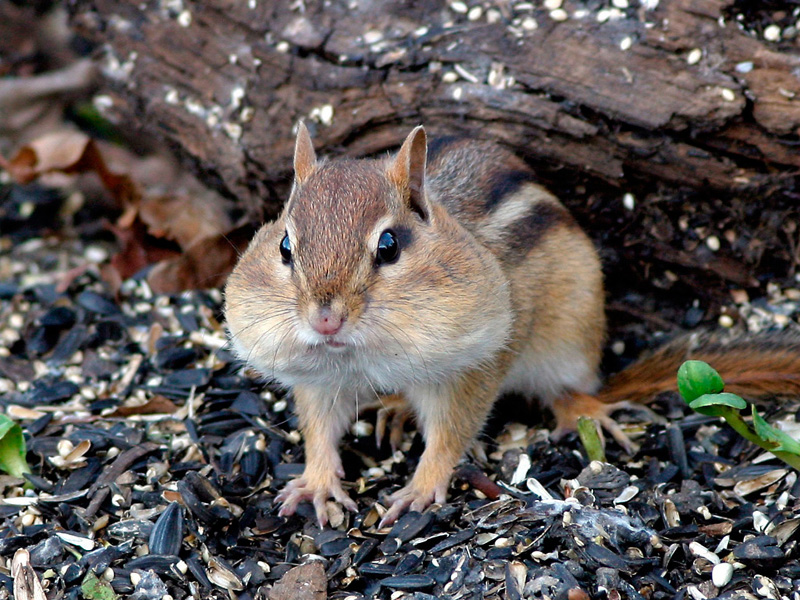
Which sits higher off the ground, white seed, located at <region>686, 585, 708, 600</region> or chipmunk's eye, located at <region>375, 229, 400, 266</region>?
chipmunk's eye, located at <region>375, 229, 400, 266</region>

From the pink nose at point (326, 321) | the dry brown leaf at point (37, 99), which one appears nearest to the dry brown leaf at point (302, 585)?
the pink nose at point (326, 321)

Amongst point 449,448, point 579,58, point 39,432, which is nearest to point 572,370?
point 449,448

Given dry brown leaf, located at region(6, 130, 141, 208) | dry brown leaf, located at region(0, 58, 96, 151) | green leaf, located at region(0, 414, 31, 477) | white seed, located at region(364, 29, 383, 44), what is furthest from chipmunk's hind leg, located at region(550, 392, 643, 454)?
dry brown leaf, located at region(0, 58, 96, 151)

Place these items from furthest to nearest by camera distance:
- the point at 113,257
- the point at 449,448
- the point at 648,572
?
the point at 113,257, the point at 449,448, the point at 648,572

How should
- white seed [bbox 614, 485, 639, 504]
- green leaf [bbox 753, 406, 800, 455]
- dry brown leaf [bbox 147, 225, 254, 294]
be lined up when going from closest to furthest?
green leaf [bbox 753, 406, 800, 455], white seed [bbox 614, 485, 639, 504], dry brown leaf [bbox 147, 225, 254, 294]

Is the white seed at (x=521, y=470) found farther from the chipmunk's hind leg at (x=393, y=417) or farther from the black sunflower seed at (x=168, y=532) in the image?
the black sunflower seed at (x=168, y=532)

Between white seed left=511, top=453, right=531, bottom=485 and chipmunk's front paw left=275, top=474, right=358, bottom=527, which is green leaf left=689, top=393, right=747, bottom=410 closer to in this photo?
white seed left=511, top=453, right=531, bottom=485

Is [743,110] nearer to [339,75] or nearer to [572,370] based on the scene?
[572,370]

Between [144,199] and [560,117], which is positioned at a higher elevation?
[560,117]
